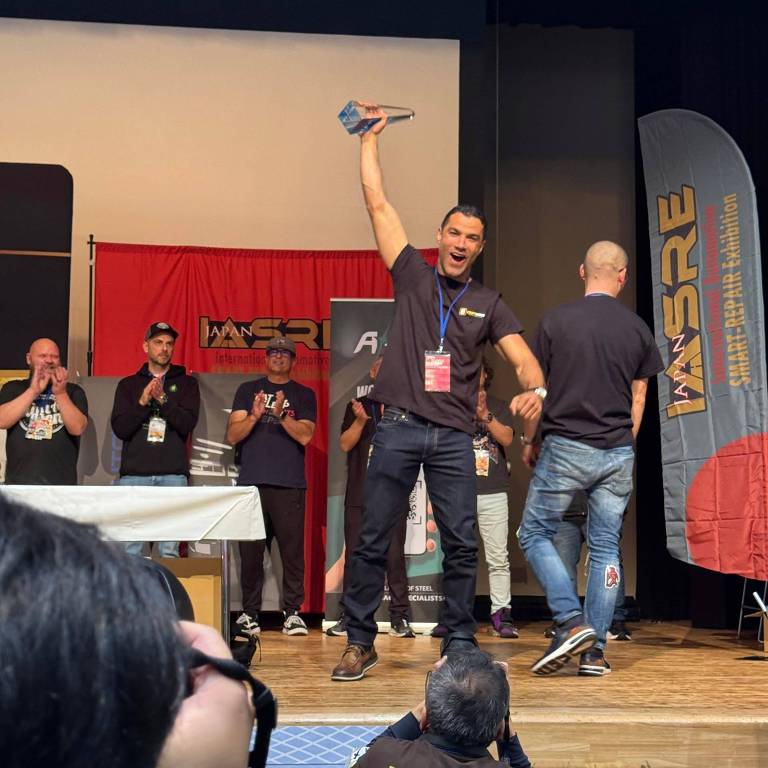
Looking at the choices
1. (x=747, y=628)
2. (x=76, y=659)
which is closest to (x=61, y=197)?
(x=747, y=628)

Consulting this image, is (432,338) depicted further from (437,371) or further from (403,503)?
(403,503)

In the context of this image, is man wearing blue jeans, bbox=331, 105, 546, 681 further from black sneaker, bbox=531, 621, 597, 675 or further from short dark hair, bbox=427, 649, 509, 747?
short dark hair, bbox=427, 649, 509, 747

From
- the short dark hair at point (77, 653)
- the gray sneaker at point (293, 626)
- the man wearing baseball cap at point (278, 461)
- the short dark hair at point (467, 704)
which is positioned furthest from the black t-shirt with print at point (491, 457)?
the short dark hair at point (77, 653)

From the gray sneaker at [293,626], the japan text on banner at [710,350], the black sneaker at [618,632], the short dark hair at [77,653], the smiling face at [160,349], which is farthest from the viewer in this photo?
the gray sneaker at [293,626]

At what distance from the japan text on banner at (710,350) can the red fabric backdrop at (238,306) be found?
1559 mm

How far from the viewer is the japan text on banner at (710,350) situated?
4941mm

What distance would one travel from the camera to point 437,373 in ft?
11.8

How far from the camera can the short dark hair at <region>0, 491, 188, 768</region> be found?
427mm

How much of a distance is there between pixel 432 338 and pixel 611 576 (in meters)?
1.13

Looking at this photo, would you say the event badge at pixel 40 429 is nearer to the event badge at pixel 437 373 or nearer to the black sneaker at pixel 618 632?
the event badge at pixel 437 373

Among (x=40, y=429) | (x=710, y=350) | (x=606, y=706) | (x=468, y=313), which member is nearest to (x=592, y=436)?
(x=468, y=313)

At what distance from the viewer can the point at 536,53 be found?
7074mm

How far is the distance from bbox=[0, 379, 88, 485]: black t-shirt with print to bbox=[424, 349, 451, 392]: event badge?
221cm

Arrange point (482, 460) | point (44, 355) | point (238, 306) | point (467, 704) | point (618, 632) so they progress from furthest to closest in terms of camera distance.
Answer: point (238, 306) → point (482, 460) → point (618, 632) → point (44, 355) → point (467, 704)
